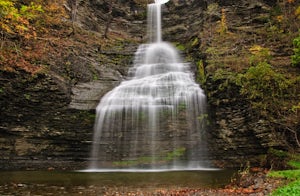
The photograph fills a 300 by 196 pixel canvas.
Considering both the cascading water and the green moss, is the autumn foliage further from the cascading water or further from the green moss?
the green moss

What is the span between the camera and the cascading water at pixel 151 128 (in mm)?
14969

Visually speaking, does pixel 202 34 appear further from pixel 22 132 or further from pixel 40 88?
pixel 22 132

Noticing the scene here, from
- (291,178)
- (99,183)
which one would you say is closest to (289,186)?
(291,178)

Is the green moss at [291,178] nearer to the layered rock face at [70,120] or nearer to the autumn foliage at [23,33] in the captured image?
the layered rock face at [70,120]

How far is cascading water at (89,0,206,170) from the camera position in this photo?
1497 cm

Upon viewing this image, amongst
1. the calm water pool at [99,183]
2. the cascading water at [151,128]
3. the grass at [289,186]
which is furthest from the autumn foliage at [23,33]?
the grass at [289,186]

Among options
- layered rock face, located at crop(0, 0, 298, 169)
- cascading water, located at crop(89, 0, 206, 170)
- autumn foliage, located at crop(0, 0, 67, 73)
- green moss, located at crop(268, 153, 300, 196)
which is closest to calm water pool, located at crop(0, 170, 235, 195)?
green moss, located at crop(268, 153, 300, 196)

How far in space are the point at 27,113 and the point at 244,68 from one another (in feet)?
40.3

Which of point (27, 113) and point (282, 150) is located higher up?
point (27, 113)

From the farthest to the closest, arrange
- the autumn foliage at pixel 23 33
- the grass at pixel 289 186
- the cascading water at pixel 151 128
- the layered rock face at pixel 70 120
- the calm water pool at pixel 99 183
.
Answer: the cascading water at pixel 151 128
the layered rock face at pixel 70 120
the autumn foliage at pixel 23 33
the calm water pool at pixel 99 183
the grass at pixel 289 186

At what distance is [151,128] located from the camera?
1564cm

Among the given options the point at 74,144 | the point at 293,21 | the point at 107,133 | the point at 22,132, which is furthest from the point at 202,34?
the point at 22,132

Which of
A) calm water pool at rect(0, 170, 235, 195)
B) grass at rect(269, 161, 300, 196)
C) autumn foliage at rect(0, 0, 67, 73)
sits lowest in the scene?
calm water pool at rect(0, 170, 235, 195)

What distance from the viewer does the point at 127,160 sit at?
15016 millimetres
